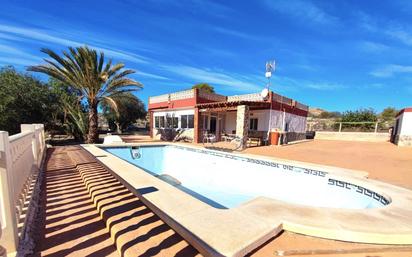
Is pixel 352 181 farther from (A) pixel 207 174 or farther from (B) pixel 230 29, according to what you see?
(B) pixel 230 29

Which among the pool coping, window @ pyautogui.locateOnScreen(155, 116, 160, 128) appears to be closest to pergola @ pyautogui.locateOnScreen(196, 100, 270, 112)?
window @ pyautogui.locateOnScreen(155, 116, 160, 128)

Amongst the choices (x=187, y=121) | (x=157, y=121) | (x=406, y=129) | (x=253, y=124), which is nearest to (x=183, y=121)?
(x=187, y=121)

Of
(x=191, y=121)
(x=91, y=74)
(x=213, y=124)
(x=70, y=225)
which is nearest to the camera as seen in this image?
(x=70, y=225)

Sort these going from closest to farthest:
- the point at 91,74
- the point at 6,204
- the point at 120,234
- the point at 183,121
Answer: the point at 6,204 < the point at 120,234 < the point at 91,74 < the point at 183,121

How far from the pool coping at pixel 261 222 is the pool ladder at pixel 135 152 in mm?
Answer: 6574

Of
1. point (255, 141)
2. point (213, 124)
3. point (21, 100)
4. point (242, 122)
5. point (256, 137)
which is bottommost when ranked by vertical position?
point (255, 141)

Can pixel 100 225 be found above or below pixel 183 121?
below

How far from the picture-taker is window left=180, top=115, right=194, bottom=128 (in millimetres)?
15477

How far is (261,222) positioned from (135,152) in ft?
27.5

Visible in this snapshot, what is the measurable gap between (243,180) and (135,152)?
568cm

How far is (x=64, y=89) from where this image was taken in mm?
18453

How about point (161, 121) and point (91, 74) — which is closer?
point (91, 74)

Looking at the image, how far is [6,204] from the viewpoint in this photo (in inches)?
68.8

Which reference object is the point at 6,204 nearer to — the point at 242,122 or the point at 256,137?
the point at 242,122
